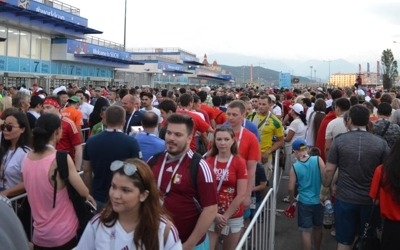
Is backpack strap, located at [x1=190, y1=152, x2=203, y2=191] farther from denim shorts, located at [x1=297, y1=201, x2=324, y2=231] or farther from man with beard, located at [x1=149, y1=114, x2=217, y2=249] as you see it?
denim shorts, located at [x1=297, y1=201, x2=324, y2=231]

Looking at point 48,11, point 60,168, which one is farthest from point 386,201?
point 48,11

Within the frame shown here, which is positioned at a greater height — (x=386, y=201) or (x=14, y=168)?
(x=14, y=168)

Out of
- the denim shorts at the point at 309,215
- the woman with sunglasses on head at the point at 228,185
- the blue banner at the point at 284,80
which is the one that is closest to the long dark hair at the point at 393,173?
the woman with sunglasses on head at the point at 228,185

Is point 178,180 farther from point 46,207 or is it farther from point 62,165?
point 46,207

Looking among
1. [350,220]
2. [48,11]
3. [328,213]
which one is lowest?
[328,213]

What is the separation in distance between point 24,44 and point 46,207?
32.9m

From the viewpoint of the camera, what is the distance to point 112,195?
2.56 metres

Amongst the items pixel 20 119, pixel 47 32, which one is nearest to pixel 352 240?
pixel 20 119

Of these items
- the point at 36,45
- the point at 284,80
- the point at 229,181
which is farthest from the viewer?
the point at 284,80

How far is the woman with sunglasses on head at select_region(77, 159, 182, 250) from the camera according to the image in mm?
2525

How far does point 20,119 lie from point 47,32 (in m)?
33.9

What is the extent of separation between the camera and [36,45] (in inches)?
1380

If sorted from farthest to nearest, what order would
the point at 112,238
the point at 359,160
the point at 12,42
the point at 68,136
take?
the point at 12,42, the point at 68,136, the point at 359,160, the point at 112,238

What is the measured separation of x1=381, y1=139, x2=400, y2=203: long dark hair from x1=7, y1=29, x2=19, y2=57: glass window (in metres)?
32.0
